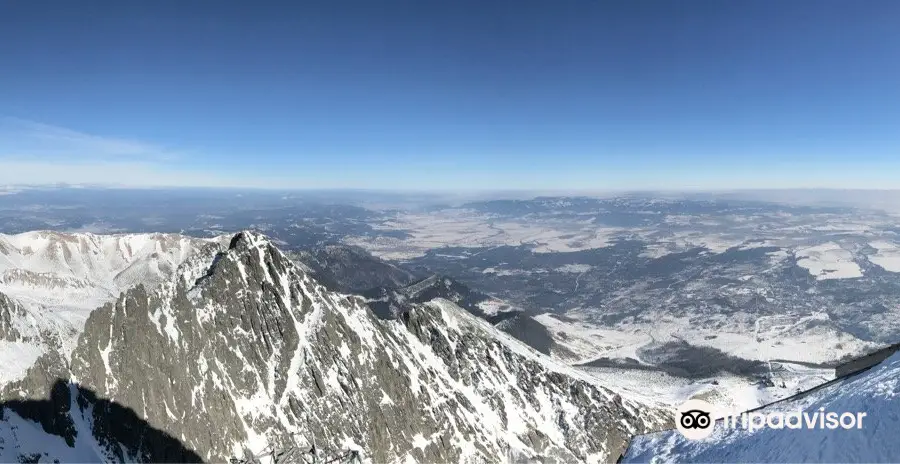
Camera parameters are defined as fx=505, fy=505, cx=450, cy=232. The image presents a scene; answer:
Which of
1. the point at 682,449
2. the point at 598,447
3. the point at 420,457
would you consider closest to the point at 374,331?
the point at 420,457

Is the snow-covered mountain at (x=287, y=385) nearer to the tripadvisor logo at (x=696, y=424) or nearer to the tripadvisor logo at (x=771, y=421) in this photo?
the tripadvisor logo at (x=696, y=424)

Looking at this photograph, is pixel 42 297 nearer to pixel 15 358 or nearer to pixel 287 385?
pixel 15 358

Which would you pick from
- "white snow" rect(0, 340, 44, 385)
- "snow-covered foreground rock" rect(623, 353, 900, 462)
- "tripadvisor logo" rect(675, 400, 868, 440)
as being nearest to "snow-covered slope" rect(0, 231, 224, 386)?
"white snow" rect(0, 340, 44, 385)

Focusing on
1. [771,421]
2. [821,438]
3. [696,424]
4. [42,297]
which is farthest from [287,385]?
[821,438]

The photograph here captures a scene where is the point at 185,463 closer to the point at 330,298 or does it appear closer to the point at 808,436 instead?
the point at 330,298

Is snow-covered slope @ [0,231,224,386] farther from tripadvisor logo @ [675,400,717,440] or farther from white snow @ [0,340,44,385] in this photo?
tripadvisor logo @ [675,400,717,440]

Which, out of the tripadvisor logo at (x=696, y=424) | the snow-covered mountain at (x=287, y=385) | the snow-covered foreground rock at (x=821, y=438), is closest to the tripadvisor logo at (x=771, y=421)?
the tripadvisor logo at (x=696, y=424)
